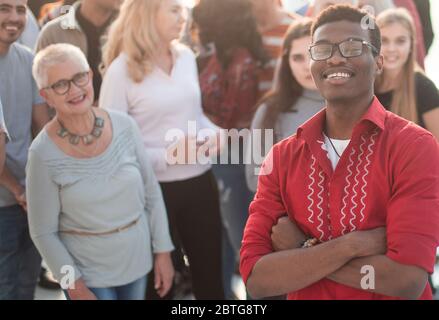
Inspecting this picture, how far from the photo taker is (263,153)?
206 cm

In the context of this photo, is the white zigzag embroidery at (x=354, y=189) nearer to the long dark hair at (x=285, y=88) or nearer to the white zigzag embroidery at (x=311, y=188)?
the white zigzag embroidery at (x=311, y=188)

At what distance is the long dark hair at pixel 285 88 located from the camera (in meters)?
1.94

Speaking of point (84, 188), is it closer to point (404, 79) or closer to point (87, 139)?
point (87, 139)

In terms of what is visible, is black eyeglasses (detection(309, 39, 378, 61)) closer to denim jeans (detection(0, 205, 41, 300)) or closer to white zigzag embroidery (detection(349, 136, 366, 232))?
white zigzag embroidery (detection(349, 136, 366, 232))

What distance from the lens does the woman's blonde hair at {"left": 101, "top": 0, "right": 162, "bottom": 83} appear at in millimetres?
2131

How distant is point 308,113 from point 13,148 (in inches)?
37.4

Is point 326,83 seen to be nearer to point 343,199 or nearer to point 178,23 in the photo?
point 343,199

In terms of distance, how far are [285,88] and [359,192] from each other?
810mm

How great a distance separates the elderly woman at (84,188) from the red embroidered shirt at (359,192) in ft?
2.12

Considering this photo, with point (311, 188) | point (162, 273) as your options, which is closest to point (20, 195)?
point (162, 273)

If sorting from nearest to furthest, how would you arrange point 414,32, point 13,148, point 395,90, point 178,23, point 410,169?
point 410,169 → point 395,90 → point 414,32 → point 13,148 → point 178,23

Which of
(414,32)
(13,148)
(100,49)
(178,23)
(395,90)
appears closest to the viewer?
(395,90)

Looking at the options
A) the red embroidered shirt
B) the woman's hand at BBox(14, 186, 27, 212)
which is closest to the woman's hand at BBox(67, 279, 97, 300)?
the woman's hand at BBox(14, 186, 27, 212)
